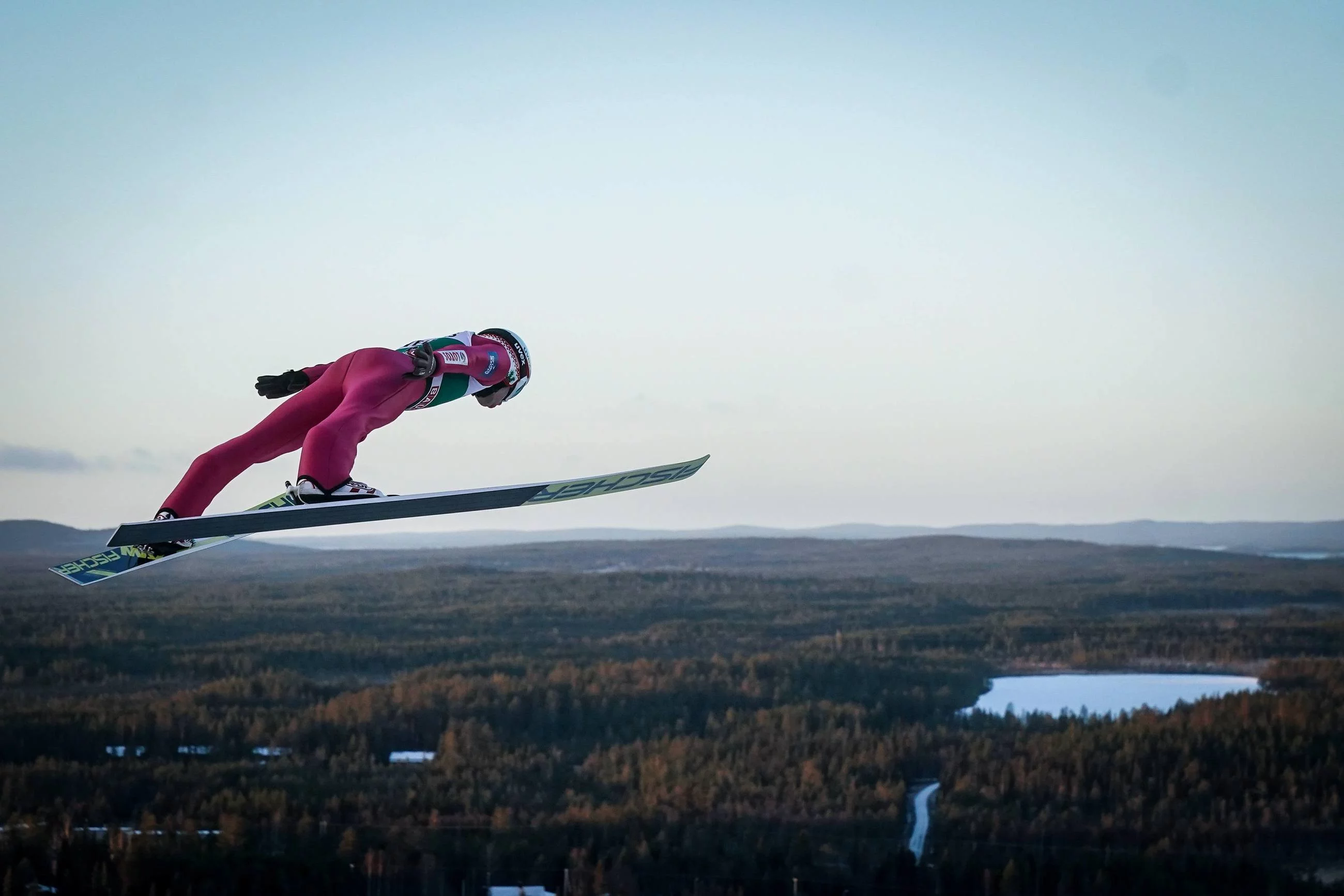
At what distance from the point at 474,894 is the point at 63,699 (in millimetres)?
70197

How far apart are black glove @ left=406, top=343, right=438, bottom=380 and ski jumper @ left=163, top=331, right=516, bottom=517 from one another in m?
0.03

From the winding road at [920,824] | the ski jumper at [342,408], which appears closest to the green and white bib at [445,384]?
the ski jumper at [342,408]

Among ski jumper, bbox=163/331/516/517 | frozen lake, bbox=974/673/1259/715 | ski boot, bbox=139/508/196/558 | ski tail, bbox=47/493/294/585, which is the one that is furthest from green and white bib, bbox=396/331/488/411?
frozen lake, bbox=974/673/1259/715

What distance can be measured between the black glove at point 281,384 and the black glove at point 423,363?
728 mm

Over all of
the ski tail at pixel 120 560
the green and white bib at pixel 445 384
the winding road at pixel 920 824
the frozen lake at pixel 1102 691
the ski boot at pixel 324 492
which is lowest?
the winding road at pixel 920 824

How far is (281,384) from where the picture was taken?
24.7 feet

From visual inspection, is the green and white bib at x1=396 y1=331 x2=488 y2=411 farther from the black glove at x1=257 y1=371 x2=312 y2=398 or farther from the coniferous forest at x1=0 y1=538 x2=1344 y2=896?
the coniferous forest at x1=0 y1=538 x2=1344 y2=896

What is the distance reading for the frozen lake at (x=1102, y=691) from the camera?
5630 inches

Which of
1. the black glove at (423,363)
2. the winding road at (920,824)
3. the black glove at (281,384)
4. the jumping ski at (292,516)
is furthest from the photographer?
the winding road at (920,824)

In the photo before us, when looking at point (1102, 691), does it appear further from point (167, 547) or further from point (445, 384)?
point (167, 547)

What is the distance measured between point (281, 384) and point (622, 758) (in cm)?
12869

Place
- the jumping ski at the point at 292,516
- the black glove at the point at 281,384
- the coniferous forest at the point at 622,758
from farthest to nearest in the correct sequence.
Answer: the coniferous forest at the point at 622,758, the black glove at the point at 281,384, the jumping ski at the point at 292,516

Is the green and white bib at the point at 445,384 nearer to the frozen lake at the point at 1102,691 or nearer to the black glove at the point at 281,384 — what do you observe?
the black glove at the point at 281,384

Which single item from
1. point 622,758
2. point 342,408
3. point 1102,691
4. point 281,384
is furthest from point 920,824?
point 342,408
